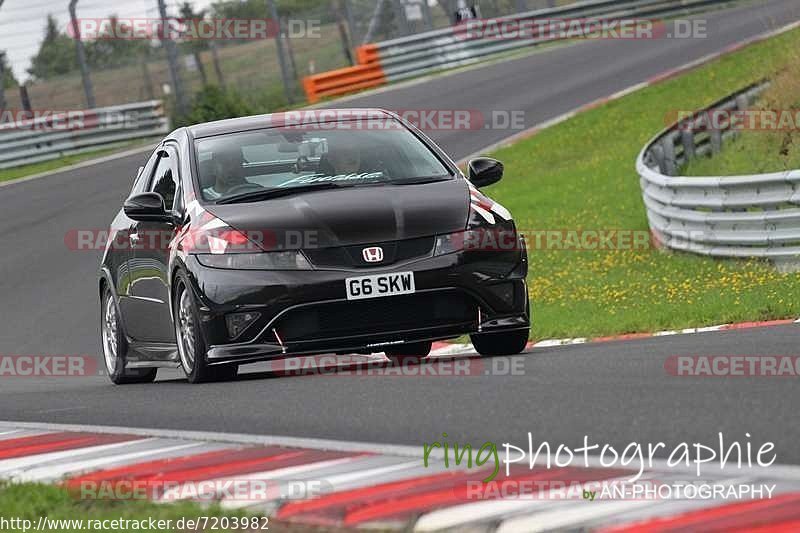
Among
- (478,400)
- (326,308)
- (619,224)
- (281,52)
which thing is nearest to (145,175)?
(326,308)

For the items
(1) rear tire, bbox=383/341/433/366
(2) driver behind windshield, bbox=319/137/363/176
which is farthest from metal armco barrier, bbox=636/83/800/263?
(2) driver behind windshield, bbox=319/137/363/176

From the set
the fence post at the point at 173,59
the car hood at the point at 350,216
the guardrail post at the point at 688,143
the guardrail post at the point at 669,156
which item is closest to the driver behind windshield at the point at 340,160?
the car hood at the point at 350,216

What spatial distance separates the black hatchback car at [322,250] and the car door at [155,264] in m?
0.03

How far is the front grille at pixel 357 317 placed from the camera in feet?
31.9

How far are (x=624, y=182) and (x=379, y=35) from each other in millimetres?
14274

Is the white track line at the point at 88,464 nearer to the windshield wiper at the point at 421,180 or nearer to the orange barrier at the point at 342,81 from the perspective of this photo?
the windshield wiper at the point at 421,180

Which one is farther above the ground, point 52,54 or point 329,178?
point 329,178

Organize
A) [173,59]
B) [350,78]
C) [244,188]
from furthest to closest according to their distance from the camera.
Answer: [350,78] < [173,59] < [244,188]

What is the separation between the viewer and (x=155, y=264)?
36.3ft

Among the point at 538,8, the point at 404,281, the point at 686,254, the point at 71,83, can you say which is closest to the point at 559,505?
the point at 404,281

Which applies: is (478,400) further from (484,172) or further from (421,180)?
(484,172)

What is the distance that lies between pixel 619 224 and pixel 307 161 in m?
10.8

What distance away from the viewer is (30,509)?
5.95 m

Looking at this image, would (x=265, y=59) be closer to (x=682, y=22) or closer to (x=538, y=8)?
(x=538, y=8)
